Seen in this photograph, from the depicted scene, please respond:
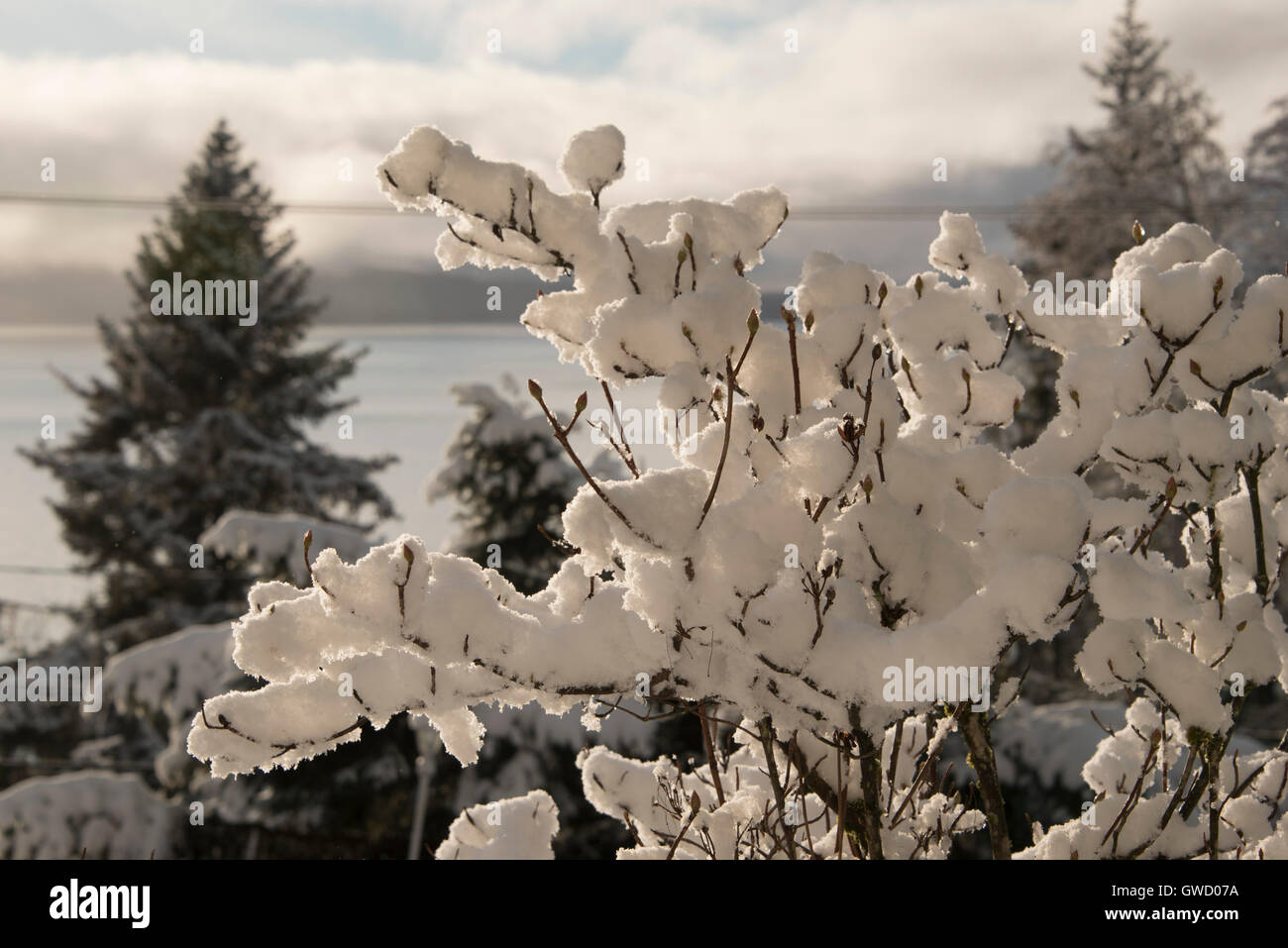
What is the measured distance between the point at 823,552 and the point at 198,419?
18.2m

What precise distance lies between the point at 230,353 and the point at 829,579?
18.9 meters

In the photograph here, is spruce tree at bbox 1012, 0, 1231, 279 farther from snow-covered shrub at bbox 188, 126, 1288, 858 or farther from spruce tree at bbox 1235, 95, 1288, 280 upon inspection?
snow-covered shrub at bbox 188, 126, 1288, 858

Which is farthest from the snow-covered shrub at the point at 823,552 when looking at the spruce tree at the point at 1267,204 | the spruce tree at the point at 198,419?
the spruce tree at the point at 198,419

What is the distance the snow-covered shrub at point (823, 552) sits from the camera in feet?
4.72

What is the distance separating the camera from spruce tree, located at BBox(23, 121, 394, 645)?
688 inches

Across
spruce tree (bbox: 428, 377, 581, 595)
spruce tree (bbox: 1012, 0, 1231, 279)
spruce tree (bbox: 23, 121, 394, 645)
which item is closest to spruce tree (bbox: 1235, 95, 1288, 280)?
spruce tree (bbox: 1012, 0, 1231, 279)

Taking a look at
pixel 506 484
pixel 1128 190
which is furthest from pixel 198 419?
pixel 1128 190

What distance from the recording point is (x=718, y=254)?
6.03ft

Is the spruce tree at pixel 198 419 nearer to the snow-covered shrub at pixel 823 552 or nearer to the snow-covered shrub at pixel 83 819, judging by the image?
the snow-covered shrub at pixel 83 819

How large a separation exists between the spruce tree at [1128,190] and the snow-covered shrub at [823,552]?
13.4 m

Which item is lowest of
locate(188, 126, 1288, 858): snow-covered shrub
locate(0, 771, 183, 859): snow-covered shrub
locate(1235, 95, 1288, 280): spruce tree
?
locate(0, 771, 183, 859): snow-covered shrub

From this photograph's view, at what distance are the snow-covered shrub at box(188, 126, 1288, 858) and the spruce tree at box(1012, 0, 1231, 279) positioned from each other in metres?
13.4
